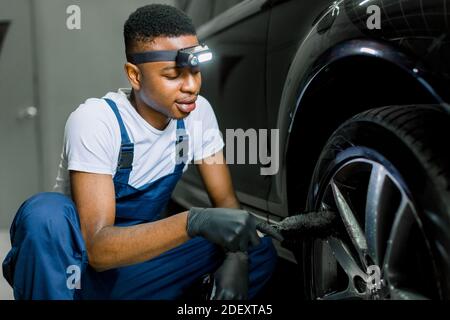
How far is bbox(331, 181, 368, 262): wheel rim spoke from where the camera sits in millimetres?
1132

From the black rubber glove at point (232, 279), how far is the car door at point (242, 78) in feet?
0.82

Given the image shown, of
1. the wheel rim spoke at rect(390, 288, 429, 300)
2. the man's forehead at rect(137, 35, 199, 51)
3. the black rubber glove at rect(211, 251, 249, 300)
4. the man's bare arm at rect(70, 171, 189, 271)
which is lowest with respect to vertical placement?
the black rubber glove at rect(211, 251, 249, 300)

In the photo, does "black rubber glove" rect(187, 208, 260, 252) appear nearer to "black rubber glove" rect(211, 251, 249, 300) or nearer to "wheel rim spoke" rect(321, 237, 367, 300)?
"black rubber glove" rect(211, 251, 249, 300)

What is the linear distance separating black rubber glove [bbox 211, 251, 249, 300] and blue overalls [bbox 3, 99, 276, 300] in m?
0.13

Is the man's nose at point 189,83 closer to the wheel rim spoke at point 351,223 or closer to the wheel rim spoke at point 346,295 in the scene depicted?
the wheel rim spoke at point 351,223

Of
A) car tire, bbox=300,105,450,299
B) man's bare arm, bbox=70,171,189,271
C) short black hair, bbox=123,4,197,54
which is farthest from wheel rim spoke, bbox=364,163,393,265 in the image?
short black hair, bbox=123,4,197,54

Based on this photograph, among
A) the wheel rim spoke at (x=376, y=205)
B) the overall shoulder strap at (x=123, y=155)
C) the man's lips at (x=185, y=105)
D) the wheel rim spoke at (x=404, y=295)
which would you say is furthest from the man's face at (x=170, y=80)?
the wheel rim spoke at (x=404, y=295)

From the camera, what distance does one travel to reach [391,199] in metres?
1.02

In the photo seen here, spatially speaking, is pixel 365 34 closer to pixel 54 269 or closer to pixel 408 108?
pixel 408 108

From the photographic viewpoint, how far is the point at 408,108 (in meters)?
1.01

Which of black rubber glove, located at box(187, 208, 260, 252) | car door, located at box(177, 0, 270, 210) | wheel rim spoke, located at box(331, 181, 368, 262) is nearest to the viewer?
wheel rim spoke, located at box(331, 181, 368, 262)

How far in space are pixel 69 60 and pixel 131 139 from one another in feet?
5.86

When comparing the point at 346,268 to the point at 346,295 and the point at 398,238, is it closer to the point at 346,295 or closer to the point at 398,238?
the point at 346,295

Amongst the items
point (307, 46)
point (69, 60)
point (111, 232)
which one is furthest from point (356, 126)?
point (69, 60)
